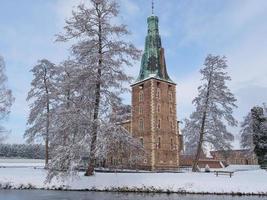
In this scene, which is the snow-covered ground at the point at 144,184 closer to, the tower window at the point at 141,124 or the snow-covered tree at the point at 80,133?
the snow-covered tree at the point at 80,133

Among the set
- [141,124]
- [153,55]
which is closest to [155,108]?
[141,124]

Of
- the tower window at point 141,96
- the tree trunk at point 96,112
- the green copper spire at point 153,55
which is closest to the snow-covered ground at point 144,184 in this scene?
the tree trunk at point 96,112

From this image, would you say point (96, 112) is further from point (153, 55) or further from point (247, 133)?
point (247, 133)

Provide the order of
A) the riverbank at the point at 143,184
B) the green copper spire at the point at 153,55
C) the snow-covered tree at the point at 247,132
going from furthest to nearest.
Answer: the green copper spire at the point at 153,55
the snow-covered tree at the point at 247,132
the riverbank at the point at 143,184

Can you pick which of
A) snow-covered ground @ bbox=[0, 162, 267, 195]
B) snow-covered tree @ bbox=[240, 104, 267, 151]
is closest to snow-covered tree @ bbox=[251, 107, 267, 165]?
snow-covered tree @ bbox=[240, 104, 267, 151]

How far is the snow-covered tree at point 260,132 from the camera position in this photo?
48438 millimetres

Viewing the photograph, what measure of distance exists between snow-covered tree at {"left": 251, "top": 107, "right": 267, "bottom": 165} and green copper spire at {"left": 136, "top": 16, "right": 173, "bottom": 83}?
15533 millimetres

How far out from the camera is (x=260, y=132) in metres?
48.9

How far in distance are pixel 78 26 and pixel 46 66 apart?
693 inches

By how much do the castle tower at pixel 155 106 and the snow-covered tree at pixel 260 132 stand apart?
1281 centimetres

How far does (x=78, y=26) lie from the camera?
24.6 m

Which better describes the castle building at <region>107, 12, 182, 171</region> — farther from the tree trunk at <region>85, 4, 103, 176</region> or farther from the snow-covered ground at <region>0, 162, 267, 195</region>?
the tree trunk at <region>85, 4, 103, 176</region>

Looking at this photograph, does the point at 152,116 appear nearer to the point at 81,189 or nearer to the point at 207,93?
the point at 207,93

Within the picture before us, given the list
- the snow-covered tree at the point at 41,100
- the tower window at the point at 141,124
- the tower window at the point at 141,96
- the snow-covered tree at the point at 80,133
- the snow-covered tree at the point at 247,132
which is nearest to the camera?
the snow-covered tree at the point at 80,133
